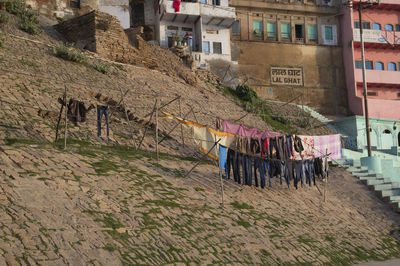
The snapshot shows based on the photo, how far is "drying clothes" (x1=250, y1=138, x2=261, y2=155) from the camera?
2120 cm

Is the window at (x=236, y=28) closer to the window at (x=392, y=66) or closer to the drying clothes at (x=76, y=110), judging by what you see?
the window at (x=392, y=66)

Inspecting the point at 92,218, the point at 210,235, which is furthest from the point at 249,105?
the point at 92,218

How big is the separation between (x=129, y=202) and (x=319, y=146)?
12756mm

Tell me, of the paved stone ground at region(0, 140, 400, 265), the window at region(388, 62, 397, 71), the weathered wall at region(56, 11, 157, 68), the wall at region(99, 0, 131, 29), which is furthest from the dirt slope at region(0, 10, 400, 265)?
the window at region(388, 62, 397, 71)

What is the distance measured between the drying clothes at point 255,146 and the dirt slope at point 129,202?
5.07 feet

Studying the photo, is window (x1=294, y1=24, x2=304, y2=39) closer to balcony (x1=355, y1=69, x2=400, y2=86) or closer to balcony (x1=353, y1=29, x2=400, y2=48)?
balcony (x1=353, y1=29, x2=400, y2=48)

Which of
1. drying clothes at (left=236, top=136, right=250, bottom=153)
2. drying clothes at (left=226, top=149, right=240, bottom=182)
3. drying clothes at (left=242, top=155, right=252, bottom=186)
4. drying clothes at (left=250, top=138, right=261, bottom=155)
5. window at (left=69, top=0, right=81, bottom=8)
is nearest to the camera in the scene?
drying clothes at (left=226, top=149, right=240, bottom=182)

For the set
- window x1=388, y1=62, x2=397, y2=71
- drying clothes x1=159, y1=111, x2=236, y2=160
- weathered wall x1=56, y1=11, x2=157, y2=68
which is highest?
weathered wall x1=56, y1=11, x2=157, y2=68

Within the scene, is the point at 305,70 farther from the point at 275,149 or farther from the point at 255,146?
the point at 255,146

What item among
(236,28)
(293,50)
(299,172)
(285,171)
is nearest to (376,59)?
(293,50)

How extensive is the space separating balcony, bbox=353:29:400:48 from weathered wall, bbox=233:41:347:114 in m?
1.91

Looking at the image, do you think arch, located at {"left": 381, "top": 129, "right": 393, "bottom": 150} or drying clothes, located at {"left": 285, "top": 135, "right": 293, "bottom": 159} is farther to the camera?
arch, located at {"left": 381, "top": 129, "right": 393, "bottom": 150}

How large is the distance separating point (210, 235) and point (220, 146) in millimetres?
4626

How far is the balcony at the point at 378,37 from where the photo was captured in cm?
4440
